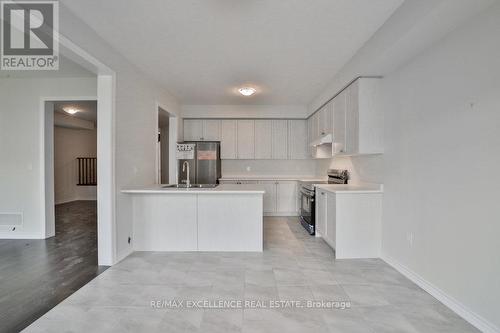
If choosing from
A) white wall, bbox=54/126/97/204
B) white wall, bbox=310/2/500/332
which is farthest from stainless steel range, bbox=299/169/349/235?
white wall, bbox=54/126/97/204

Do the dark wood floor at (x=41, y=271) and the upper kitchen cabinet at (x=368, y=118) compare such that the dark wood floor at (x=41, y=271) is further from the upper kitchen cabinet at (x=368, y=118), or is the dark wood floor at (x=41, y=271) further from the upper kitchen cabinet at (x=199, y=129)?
the upper kitchen cabinet at (x=368, y=118)

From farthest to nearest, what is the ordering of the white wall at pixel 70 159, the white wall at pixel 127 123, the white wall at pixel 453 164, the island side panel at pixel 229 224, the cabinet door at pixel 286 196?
1. the white wall at pixel 70 159
2. the cabinet door at pixel 286 196
3. the island side panel at pixel 229 224
4. the white wall at pixel 127 123
5. the white wall at pixel 453 164

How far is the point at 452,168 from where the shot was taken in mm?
2072

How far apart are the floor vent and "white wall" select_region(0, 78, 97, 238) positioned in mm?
70

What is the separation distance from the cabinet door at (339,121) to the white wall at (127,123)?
306 cm

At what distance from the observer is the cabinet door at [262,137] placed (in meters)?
5.86

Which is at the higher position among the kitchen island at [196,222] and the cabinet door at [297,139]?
the cabinet door at [297,139]

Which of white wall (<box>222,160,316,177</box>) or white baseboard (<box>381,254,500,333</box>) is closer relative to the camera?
white baseboard (<box>381,254,500,333</box>)

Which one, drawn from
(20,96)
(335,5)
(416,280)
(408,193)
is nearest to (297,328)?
(416,280)

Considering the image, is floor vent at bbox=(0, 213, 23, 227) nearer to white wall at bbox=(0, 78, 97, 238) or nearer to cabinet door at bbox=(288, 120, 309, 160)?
white wall at bbox=(0, 78, 97, 238)

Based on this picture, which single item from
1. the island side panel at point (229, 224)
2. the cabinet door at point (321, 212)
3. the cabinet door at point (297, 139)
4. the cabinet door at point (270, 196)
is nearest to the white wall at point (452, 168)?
the cabinet door at point (321, 212)

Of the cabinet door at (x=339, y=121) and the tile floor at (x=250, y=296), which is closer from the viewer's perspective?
the tile floor at (x=250, y=296)

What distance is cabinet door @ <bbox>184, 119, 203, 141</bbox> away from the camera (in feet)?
19.0

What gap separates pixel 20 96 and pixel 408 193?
602 centimetres
